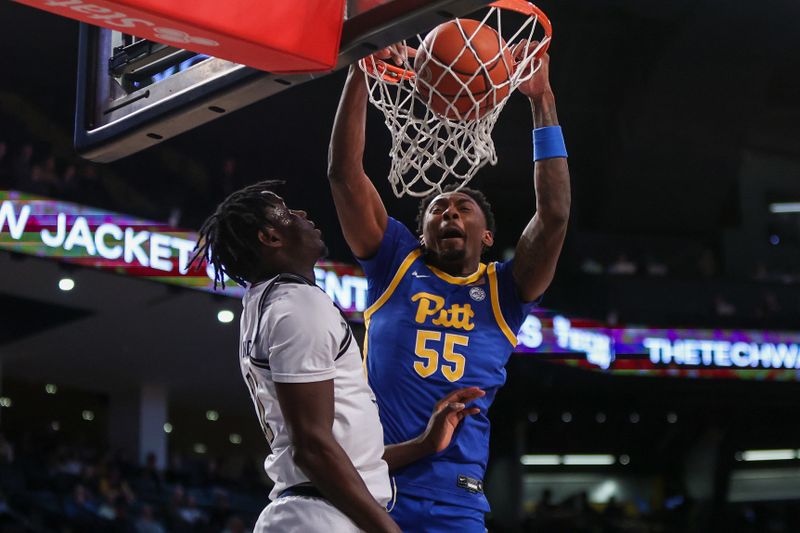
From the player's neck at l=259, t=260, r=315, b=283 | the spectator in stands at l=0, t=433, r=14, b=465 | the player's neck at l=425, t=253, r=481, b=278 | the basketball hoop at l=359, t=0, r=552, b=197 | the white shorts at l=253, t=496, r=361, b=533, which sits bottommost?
the spectator in stands at l=0, t=433, r=14, b=465

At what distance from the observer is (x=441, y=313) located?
376 cm

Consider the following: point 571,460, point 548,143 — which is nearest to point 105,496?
point 548,143

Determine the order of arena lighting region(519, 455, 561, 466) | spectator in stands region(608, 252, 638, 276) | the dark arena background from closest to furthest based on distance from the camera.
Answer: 1. the dark arena background
2. spectator in stands region(608, 252, 638, 276)
3. arena lighting region(519, 455, 561, 466)

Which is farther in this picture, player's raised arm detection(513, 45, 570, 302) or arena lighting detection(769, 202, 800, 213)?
arena lighting detection(769, 202, 800, 213)

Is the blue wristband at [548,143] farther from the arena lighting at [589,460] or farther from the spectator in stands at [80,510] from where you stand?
the arena lighting at [589,460]

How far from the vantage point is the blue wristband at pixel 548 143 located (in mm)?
3838

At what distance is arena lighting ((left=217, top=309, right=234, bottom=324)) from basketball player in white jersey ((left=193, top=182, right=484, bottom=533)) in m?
10.7

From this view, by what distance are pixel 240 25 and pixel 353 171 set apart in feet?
Result: 3.29

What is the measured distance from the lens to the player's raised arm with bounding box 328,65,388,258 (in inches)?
145

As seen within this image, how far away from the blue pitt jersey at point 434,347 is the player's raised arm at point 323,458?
96 centimetres

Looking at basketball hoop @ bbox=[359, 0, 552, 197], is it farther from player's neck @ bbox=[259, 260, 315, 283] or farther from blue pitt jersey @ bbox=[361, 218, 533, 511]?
player's neck @ bbox=[259, 260, 315, 283]

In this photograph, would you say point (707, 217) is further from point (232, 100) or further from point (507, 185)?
point (232, 100)

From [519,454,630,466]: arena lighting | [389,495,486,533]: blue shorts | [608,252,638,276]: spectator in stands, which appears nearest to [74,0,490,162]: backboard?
[389,495,486,533]: blue shorts

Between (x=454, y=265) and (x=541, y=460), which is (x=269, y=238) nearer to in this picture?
(x=454, y=265)
